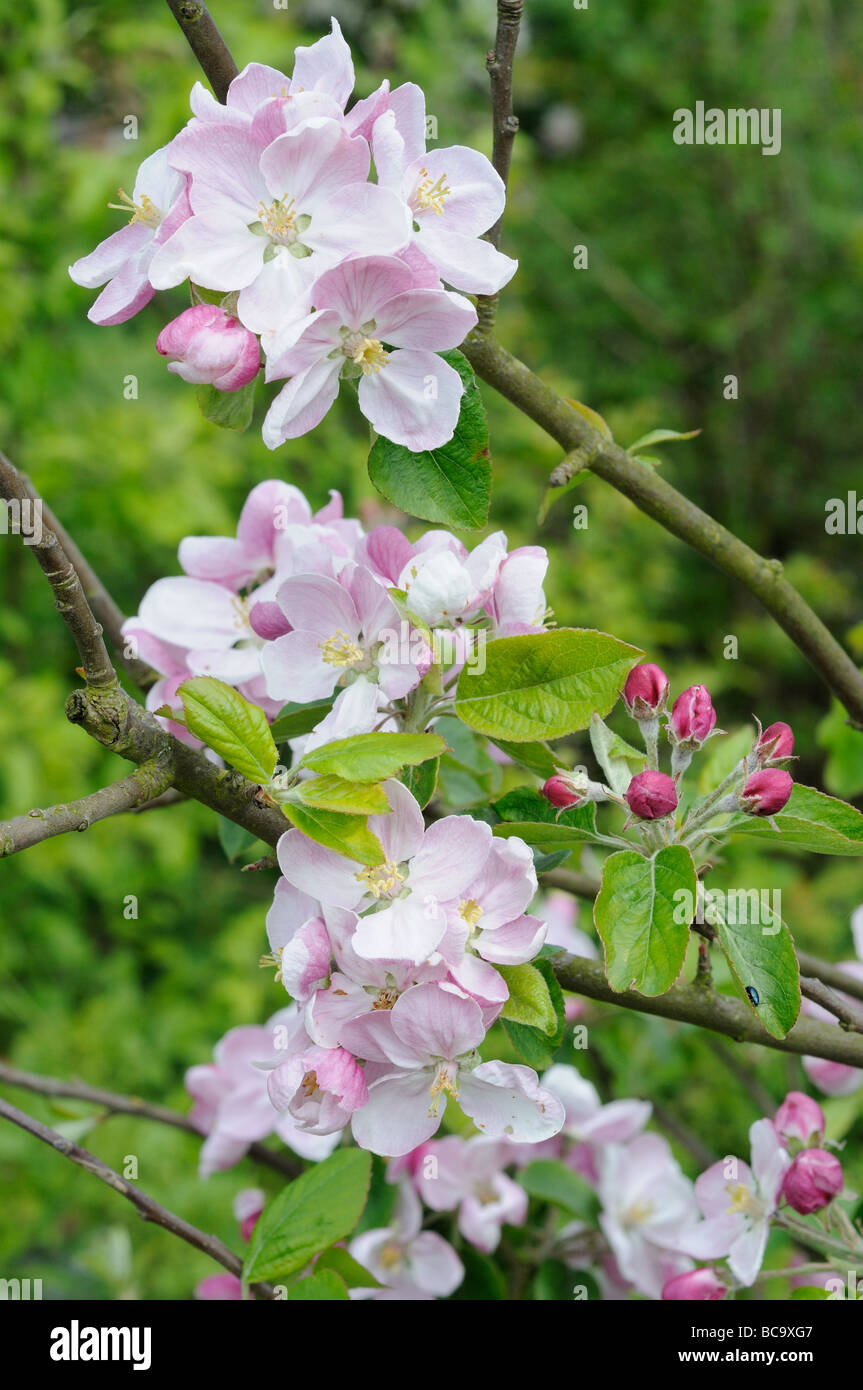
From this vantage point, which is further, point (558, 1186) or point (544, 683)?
point (558, 1186)

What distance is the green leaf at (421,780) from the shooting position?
0.75 m

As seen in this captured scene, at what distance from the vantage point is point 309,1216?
88 cm

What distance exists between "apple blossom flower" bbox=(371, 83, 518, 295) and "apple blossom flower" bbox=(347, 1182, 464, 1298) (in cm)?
77

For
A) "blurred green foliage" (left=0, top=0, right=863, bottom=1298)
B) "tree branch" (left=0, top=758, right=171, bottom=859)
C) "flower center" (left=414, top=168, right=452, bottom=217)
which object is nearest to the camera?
"tree branch" (left=0, top=758, right=171, bottom=859)

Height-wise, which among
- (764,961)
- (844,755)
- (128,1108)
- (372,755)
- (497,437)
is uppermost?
(497,437)

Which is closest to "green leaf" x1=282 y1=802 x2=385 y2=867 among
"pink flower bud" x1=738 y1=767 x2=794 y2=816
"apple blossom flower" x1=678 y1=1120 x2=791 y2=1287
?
"pink flower bud" x1=738 y1=767 x2=794 y2=816

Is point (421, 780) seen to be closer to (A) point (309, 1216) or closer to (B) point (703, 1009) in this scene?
(B) point (703, 1009)

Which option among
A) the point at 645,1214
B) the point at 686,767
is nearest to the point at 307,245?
the point at 686,767

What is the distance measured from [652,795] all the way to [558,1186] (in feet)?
1.90

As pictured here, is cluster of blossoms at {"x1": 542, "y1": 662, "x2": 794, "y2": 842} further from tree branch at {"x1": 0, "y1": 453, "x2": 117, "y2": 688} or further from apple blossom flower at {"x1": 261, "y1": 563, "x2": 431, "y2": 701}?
tree branch at {"x1": 0, "y1": 453, "x2": 117, "y2": 688}

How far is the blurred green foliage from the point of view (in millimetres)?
2150

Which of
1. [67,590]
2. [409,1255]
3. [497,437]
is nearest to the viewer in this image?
[67,590]

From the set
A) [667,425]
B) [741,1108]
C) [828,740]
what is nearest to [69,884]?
[741,1108]

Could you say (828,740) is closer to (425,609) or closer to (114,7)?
(425,609)
